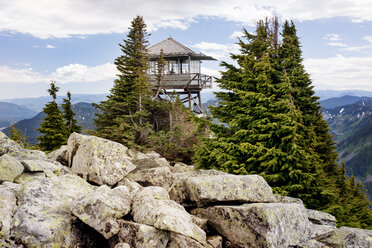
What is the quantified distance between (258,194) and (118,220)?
4.91 m

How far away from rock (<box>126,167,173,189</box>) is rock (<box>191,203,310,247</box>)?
8.48 ft

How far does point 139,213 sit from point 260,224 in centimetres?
359

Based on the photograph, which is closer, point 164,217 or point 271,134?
point 164,217

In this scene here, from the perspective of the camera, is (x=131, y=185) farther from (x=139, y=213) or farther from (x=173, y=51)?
(x=173, y=51)

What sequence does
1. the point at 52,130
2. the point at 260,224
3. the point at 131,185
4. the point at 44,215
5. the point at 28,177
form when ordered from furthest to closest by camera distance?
A: the point at 52,130, the point at 131,185, the point at 28,177, the point at 260,224, the point at 44,215

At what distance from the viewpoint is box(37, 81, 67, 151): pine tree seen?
105 feet

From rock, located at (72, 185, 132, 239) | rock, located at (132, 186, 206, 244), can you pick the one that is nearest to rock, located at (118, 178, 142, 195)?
rock, located at (132, 186, 206, 244)

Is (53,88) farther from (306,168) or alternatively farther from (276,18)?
(306,168)

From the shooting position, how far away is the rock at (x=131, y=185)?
920 centimetres

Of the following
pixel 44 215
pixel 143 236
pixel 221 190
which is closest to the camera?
pixel 143 236

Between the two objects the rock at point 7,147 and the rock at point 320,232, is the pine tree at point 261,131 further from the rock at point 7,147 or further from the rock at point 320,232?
the rock at point 7,147

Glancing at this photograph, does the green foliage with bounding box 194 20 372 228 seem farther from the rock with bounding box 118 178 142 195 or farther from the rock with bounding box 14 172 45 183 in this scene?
the rock with bounding box 14 172 45 183

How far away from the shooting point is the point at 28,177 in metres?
9.12

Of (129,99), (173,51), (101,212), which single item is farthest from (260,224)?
(173,51)
